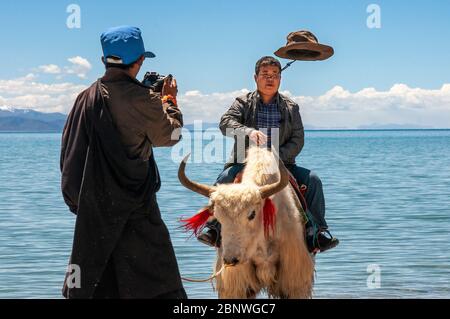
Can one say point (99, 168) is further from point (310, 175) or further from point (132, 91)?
point (310, 175)

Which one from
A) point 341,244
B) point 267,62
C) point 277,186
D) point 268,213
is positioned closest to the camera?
point 277,186

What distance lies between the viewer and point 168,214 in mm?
16344

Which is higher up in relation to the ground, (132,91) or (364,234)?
(132,91)

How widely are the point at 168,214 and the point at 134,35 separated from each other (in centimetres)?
1196

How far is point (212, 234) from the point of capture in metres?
6.33

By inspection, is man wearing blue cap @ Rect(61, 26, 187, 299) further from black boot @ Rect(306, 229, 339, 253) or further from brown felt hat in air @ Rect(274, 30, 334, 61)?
brown felt hat in air @ Rect(274, 30, 334, 61)

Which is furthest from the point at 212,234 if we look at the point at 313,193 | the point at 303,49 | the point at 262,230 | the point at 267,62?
the point at 303,49

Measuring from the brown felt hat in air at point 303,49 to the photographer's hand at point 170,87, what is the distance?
2.38 m

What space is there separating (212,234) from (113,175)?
6.45 ft

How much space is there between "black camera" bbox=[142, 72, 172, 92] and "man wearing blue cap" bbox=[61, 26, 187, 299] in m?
0.15

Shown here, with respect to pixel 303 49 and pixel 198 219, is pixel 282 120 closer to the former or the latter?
pixel 303 49

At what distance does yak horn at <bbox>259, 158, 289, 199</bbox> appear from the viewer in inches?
219

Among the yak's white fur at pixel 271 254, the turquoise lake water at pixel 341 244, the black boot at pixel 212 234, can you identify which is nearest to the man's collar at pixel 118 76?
the turquoise lake water at pixel 341 244
